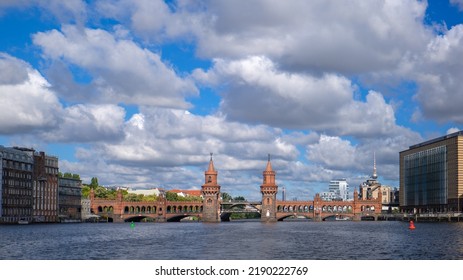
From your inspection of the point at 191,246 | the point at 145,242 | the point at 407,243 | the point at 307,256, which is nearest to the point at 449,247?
the point at 407,243
